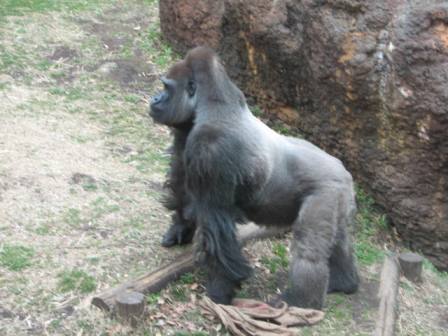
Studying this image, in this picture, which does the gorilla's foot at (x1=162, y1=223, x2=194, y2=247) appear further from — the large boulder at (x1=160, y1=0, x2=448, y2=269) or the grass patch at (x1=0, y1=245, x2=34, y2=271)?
the large boulder at (x1=160, y1=0, x2=448, y2=269)

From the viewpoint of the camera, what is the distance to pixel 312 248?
4.20 m

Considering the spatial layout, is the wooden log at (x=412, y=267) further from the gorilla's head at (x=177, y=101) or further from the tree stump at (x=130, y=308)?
the tree stump at (x=130, y=308)

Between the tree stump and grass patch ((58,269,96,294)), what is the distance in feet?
0.97

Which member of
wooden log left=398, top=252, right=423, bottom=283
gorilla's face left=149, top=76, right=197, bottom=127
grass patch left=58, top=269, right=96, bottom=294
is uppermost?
gorilla's face left=149, top=76, right=197, bottom=127

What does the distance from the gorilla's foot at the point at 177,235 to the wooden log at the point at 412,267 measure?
4.72 feet

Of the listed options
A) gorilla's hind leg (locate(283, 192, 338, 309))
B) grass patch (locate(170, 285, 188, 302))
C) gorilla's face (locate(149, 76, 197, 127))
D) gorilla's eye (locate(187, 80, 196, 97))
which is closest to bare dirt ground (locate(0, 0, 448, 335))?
grass patch (locate(170, 285, 188, 302))

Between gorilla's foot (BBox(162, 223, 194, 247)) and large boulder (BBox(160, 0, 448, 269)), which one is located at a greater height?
large boulder (BBox(160, 0, 448, 269))

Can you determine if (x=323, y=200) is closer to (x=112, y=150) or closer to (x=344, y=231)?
(x=344, y=231)

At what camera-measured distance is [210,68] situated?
4.20m

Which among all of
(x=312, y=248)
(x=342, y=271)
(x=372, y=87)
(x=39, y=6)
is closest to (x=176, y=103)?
(x=312, y=248)

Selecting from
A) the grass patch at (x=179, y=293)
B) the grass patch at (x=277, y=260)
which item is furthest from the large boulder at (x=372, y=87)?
the grass patch at (x=179, y=293)

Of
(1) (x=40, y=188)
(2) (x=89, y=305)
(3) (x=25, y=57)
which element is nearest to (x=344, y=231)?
(2) (x=89, y=305)

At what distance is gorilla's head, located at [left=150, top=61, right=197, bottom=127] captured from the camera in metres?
4.21

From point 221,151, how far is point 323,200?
64cm
